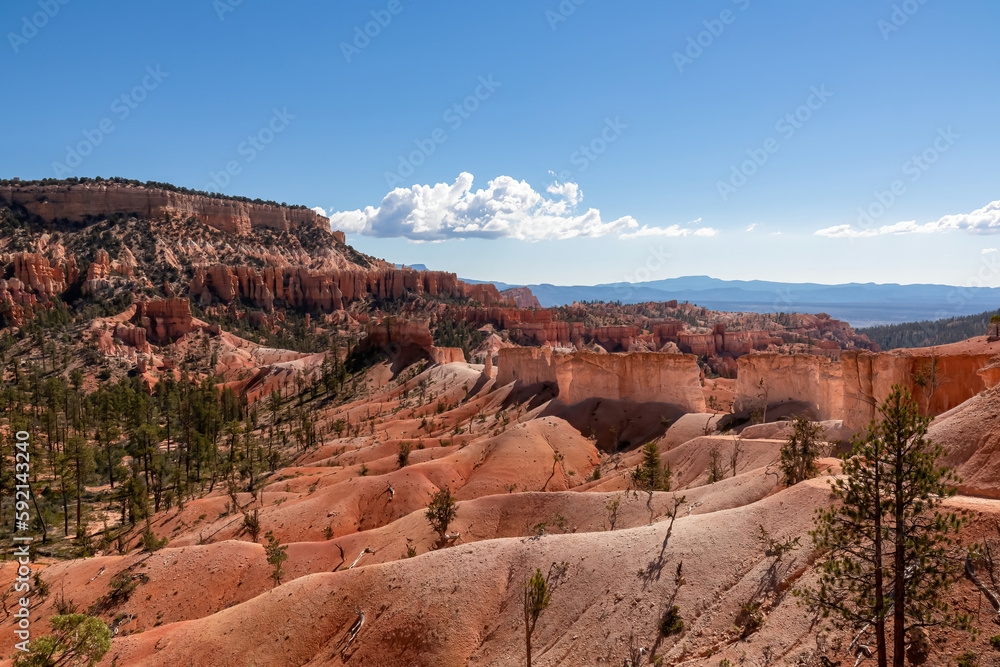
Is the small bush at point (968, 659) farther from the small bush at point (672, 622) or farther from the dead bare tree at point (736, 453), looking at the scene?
the dead bare tree at point (736, 453)

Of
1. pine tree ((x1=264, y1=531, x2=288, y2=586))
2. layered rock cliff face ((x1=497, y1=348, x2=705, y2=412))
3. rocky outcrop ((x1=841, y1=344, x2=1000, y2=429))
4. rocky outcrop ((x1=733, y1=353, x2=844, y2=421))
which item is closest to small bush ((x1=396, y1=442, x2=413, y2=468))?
layered rock cliff face ((x1=497, y1=348, x2=705, y2=412))

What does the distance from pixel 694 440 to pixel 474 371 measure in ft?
154

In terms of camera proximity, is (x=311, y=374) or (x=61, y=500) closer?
(x=61, y=500)

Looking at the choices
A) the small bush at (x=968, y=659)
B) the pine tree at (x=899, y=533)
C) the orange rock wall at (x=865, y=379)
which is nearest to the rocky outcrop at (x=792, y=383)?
the orange rock wall at (x=865, y=379)

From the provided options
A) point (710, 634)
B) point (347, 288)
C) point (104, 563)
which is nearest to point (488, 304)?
point (347, 288)

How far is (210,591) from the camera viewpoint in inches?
1022

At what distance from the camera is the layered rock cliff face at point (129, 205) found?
5837 inches

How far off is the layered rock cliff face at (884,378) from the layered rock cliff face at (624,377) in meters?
7.59

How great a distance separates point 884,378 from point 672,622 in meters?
22.8

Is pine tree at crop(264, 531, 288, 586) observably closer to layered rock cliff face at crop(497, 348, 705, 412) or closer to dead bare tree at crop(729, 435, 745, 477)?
dead bare tree at crop(729, 435, 745, 477)

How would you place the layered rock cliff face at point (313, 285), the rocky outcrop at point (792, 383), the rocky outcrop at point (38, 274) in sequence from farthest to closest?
the layered rock cliff face at point (313, 285) < the rocky outcrop at point (38, 274) < the rocky outcrop at point (792, 383)

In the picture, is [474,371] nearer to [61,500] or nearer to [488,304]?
[61,500]

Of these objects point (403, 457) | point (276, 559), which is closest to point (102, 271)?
point (403, 457)

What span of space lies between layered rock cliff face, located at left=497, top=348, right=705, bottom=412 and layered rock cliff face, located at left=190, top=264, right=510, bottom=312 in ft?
333
